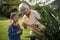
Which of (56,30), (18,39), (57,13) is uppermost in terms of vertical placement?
(57,13)

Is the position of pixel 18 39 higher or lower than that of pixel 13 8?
lower

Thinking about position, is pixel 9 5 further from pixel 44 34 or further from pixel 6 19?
pixel 44 34

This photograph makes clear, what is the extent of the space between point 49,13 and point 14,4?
11.1 ft

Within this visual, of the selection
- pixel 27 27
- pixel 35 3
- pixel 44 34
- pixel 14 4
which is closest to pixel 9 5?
pixel 14 4

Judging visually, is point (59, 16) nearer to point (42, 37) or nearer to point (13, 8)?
point (42, 37)

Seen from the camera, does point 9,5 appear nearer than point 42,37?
No

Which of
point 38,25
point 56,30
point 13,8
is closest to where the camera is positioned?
point 56,30

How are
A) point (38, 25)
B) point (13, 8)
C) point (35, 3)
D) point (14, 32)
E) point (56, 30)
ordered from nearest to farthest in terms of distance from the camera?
1. point (56, 30)
2. point (38, 25)
3. point (14, 32)
4. point (35, 3)
5. point (13, 8)

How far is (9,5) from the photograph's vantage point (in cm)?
726

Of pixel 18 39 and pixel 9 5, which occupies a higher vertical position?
pixel 9 5

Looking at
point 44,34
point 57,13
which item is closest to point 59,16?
point 57,13

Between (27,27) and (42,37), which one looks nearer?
(42,37)

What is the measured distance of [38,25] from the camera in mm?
4008

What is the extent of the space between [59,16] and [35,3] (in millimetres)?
2640
